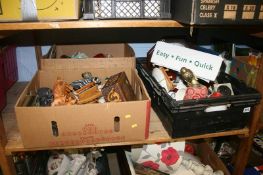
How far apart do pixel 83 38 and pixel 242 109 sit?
39.4 inches

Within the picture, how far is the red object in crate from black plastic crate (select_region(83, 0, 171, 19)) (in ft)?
2.09

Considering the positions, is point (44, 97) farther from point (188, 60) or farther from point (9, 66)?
point (188, 60)

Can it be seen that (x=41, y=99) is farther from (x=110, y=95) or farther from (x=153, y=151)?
(x=153, y=151)

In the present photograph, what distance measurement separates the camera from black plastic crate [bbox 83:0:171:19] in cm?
81

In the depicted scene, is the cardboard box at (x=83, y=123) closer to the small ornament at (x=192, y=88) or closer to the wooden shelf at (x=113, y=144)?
the wooden shelf at (x=113, y=144)

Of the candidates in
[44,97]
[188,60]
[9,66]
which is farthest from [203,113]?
[9,66]

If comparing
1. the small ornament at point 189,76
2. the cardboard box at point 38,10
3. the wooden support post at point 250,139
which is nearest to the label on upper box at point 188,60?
the small ornament at point 189,76

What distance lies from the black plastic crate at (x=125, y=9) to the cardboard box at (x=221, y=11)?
0.08 metres

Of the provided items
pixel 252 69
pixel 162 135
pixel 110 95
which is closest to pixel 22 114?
pixel 110 95

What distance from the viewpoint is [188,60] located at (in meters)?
1.04

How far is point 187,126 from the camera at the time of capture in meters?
0.92

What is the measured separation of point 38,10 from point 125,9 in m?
0.30

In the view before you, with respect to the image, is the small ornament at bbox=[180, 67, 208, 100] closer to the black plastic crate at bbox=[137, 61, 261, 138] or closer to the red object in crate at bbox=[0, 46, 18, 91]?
the black plastic crate at bbox=[137, 61, 261, 138]

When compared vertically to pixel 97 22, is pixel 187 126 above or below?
below
